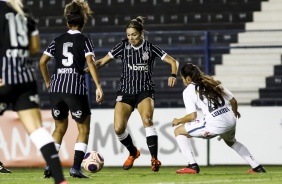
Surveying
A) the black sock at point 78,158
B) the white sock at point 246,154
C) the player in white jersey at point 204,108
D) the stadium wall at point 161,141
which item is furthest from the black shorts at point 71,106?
the stadium wall at point 161,141

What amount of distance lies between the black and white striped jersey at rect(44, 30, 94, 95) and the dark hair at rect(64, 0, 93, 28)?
5.2 inches

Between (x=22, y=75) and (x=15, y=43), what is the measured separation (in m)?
0.26

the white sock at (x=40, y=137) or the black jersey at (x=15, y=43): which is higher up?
the black jersey at (x=15, y=43)

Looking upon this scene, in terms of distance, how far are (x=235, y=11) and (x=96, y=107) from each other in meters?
4.77

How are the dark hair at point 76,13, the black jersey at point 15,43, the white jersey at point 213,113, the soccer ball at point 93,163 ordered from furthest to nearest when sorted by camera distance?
the white jersey at point 213,113 < the soccer ball at point 93,163 < the dark hair at point 76,13 < the black jersey at point 15,43

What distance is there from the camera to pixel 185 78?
1054 centimetres

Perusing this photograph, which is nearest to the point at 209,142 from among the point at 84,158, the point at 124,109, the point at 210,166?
the point at 210,166

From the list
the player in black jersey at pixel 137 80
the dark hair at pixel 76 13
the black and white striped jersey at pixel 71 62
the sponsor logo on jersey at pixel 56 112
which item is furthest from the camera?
the player in black jersey at pixel 137 80

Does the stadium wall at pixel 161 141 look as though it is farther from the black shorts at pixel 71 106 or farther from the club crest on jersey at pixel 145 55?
the black shorts at pixel 71 106

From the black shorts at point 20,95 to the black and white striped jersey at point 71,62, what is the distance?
2903 mm

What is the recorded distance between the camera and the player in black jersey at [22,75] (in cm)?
668

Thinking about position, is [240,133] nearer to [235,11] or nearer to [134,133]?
[134,133]

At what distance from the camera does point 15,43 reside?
6.91 meters

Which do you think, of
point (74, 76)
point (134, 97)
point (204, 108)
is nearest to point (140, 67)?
point (134, 97)
